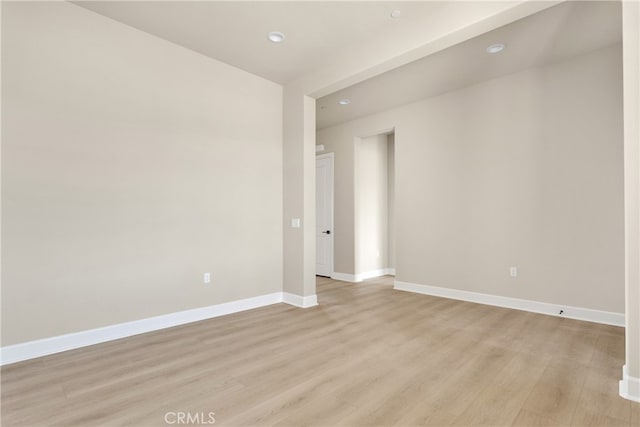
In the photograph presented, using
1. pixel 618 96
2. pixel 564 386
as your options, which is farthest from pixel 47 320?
pixel 618 96

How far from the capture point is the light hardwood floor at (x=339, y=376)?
1.92m

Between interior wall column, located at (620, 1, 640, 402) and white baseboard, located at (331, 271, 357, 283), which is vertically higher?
interior wall column, located at (620, 1, 640, 402)

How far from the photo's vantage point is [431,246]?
16.6 feet

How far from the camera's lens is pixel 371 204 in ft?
21.3

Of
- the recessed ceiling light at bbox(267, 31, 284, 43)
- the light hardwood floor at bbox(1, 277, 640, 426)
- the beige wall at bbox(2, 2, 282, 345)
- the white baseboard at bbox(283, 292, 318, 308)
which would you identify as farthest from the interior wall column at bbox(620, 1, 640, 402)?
the beige wall at bbox(2, 2, 282, 345)

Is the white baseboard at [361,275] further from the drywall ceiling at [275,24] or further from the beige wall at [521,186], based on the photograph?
the drywall ceiling at [275,24]

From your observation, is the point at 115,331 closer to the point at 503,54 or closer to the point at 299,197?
the point at 299,197

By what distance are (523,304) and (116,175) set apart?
4776mm

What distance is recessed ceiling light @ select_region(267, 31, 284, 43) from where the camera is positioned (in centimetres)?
334

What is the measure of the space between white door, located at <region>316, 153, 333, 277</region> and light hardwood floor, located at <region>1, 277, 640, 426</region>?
289 centimetres

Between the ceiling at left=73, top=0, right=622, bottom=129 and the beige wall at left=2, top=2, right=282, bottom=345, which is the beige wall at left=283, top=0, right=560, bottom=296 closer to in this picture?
the ceiling at left=73, top=0, right=622, bottom=129

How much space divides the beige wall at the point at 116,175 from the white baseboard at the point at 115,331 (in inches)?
2.6

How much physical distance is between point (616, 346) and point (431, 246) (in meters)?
2.42

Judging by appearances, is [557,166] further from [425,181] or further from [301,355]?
[301,355]
